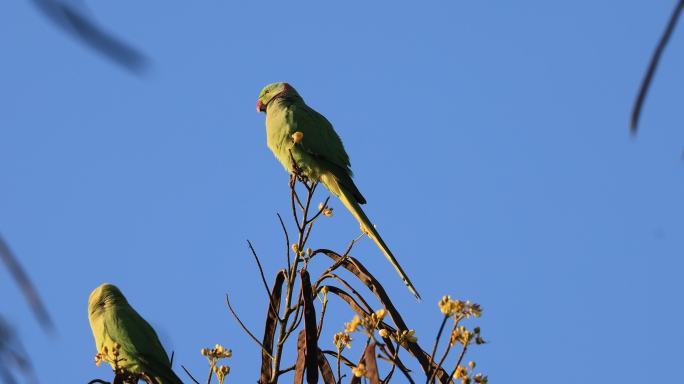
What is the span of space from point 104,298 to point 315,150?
182cm

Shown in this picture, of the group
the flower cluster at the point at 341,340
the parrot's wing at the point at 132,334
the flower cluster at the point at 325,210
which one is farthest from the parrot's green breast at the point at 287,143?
the flower cluster at the point at 341,340

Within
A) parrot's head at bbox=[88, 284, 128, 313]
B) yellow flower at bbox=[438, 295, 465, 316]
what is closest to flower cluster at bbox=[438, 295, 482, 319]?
yellow flower at bbox=[438, 295, 465, 316]

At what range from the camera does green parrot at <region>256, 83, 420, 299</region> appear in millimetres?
5258

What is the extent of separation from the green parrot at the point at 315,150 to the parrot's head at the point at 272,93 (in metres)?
0.52

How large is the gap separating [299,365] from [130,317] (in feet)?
11.7

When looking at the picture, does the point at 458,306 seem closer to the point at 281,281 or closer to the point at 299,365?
the point at 299,365

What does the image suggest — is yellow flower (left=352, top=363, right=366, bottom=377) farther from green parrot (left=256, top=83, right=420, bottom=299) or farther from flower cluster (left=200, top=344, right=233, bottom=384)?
green parrot (left=256, top=83, right=420, bottom=299)

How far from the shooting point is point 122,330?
17.3ft

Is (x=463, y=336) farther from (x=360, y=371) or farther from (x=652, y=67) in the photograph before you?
(x=652, y=67)

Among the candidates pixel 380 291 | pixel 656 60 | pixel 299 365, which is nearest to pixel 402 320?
pixel 380 291

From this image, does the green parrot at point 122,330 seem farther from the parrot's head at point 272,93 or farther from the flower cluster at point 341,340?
the flower cluster at point 341,340

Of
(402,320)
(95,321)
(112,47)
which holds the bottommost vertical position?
(112,47)

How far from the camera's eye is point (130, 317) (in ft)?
17.8

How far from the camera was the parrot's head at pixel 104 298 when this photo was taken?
5683 mm
